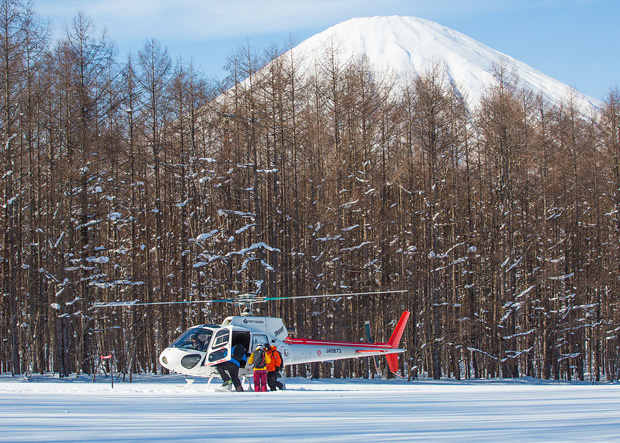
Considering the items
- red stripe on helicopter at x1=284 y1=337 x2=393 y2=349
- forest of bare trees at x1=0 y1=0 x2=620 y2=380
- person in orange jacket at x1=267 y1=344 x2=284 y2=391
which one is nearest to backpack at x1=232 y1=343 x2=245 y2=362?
person in orange jacket at x1=267 y1=344 x2=284 y2=391

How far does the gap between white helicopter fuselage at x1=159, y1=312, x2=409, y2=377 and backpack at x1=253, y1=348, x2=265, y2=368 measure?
0.97 m

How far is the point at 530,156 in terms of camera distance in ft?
94.5

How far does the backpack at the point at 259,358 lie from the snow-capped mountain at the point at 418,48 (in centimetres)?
8566

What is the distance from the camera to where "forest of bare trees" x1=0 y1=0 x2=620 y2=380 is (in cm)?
2267

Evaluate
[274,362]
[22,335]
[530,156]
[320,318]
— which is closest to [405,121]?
[530,156]

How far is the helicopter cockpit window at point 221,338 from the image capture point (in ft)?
49.5

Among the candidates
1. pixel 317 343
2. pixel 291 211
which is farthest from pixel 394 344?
pixel 291 211

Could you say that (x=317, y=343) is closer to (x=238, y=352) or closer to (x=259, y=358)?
(x=238, y=352)

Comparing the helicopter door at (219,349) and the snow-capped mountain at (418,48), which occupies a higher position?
the snow-capped mountain at (418,48)

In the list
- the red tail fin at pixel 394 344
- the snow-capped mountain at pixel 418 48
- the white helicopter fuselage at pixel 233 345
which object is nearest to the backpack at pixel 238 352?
the white helicopter fuselage at pixel 233 345

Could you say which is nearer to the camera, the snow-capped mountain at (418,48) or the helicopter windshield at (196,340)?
the helicopter windshield at (196,340)

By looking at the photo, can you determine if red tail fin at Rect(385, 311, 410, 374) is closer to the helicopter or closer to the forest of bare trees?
the helicopter

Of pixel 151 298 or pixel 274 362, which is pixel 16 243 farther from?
pixel 274 362

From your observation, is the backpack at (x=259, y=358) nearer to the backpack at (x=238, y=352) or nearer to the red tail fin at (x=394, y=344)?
the backpack at (x=238, y=352)
